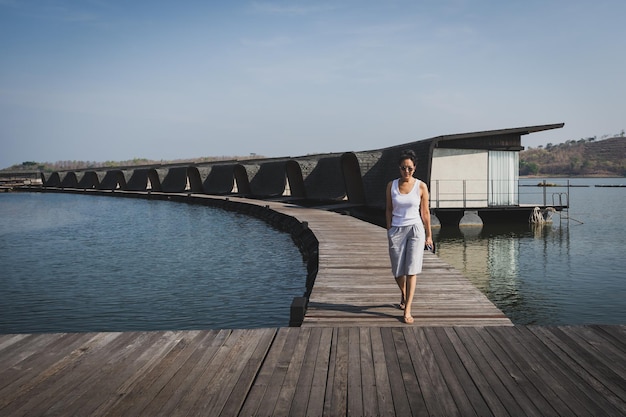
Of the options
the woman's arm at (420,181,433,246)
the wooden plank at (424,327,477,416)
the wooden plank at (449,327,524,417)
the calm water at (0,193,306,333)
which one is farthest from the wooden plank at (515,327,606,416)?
the calm water at (0,193,306,333)

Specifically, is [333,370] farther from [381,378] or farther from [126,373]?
[126,373]

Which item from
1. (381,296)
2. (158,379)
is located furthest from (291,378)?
(381,296)

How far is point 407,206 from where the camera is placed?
230 inches

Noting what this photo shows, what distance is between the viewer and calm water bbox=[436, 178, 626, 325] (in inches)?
396

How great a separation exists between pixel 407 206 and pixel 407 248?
0.45 m

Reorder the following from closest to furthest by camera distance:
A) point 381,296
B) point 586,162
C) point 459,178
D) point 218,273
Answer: point 381,296 → point 218,273 → point 459,178 → point 586,162

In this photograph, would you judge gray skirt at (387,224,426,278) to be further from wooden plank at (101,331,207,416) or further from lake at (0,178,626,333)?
wooden plank at (101,331,207,416)

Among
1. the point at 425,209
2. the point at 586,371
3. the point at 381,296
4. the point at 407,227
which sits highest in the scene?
the point at 425,209

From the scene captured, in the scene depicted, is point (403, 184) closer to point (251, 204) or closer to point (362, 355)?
point (362, 355)

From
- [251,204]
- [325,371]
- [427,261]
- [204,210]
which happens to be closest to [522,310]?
[427,261]

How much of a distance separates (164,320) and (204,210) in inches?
901

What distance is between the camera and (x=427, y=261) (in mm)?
9953

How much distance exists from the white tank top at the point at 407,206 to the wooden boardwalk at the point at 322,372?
1.16 metres

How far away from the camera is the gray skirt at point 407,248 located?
5.78 metres
